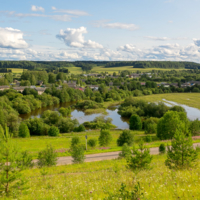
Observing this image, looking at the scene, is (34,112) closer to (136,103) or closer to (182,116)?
(136,103)

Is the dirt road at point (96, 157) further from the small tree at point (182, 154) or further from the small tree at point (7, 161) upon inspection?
the small tree at point (7, 161)

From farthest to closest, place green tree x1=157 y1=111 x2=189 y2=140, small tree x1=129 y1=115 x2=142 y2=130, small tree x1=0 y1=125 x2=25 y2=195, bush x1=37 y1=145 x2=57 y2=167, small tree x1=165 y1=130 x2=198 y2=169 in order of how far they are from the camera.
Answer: small tree x1=129 y1=115 x2=142 y2=130 < green tree x1=157 y1=111 x2=189 y2=140 < bush x1=37 y1=145 x2=57 y2=167 < small tree x1=165 y1=130 x2=198 y2=169 < small tree x1=0 y1=125 x2=25 y2=195

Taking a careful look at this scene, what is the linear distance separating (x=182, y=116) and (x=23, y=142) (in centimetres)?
2611

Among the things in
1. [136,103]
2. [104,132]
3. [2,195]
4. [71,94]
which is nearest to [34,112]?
[71,94]

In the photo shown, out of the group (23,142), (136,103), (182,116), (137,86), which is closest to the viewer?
(23,142)

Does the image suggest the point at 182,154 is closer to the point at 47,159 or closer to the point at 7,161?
the point at 7,161

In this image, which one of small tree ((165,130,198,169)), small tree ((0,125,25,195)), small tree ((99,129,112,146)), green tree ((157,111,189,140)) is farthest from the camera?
green tree ((157,111,189,140))

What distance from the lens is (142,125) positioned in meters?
43.1

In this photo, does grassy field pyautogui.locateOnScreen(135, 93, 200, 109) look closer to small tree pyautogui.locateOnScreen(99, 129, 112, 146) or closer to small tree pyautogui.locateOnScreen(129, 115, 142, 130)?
small tree pyautogui.locateOnScreen(129, 115, 142, 130)

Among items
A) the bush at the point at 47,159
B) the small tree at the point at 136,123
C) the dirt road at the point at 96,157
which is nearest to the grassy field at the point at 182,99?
the small tree at the point at 136,123

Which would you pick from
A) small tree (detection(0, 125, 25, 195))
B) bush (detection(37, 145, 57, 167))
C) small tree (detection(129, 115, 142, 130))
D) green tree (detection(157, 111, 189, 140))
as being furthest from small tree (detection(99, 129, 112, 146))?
small tree (detection(0, 125, 25, 195))

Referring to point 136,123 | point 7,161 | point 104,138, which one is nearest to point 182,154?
point 7,161

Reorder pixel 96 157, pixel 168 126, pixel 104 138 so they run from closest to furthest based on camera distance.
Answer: pixel 96 157, pixel 104 138, pixel 168 126

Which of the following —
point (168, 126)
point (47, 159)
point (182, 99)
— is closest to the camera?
point (47, 159)
